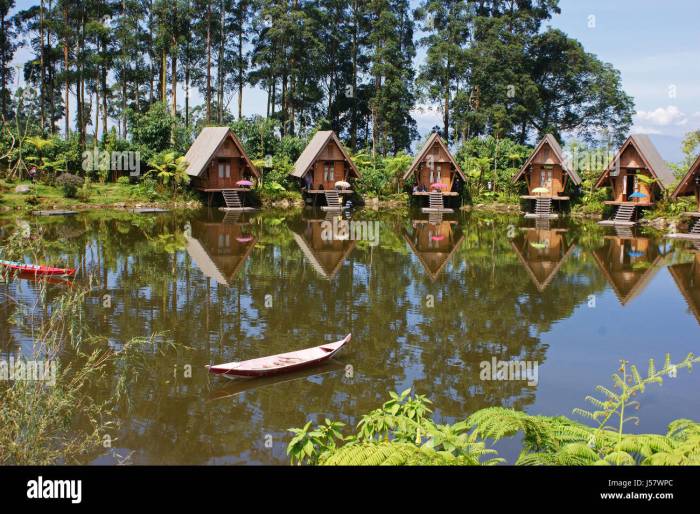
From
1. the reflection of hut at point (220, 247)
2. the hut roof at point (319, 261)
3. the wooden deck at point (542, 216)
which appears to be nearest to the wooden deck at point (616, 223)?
the wooden deck at point (542, 216)

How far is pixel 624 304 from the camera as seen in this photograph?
55.5 feet

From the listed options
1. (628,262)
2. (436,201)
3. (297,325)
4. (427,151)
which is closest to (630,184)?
(436,201)

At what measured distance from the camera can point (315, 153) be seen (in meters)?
40.5

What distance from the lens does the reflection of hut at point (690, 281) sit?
→ 16891 millimetres

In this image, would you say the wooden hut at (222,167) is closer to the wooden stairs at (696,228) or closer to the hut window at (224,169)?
the hut window at (224,169)

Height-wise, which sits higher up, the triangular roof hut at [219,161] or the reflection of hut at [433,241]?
the triangular roof hut at [219,161]

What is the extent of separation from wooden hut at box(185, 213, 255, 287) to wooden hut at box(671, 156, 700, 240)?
18523mm

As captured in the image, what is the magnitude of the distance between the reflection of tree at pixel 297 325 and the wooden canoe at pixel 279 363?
0.28 m

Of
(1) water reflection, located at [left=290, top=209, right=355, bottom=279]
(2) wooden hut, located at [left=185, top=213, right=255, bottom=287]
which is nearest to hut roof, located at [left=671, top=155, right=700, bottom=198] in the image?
→ (1) water reflection, located at [left=290, top=209, right=355, bottom=279]

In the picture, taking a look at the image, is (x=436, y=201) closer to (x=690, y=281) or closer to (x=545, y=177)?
(x=545, y=177)

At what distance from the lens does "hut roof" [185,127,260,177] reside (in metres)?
37.6

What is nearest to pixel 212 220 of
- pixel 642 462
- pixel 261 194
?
pixel 261 194
